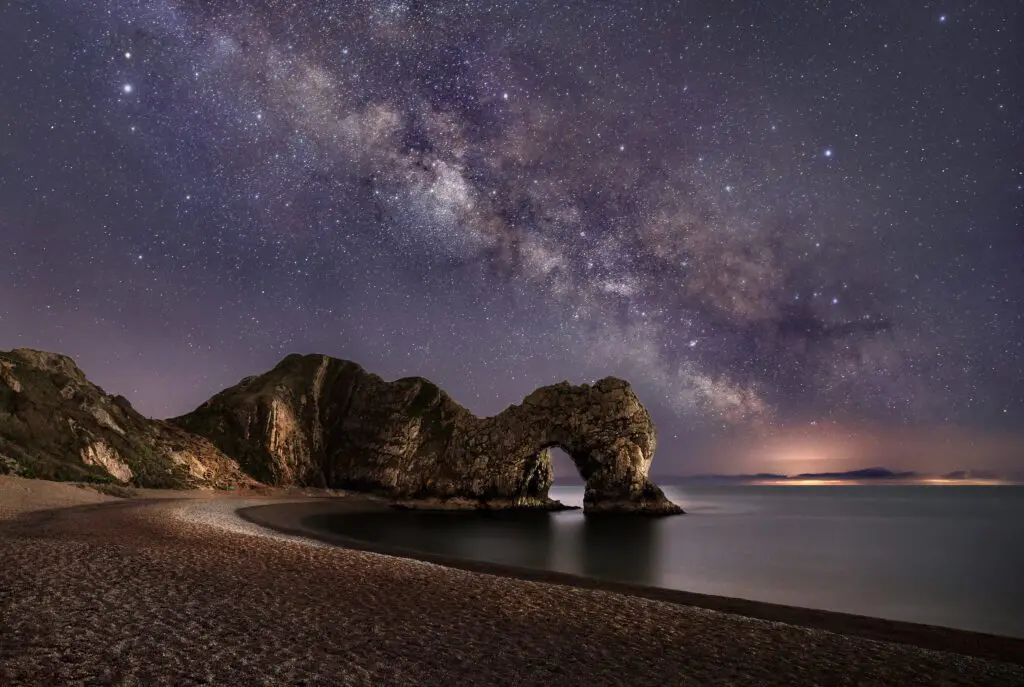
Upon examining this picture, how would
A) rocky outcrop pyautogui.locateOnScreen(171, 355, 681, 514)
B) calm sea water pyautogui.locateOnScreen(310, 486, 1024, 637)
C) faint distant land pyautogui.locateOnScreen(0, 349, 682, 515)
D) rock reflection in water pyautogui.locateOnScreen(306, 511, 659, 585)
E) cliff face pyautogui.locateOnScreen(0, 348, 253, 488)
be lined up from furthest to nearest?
1. rocky outcrop pyautogui.locateOnScreen(171, 355, 681, 514)
2. faint distant land pyautogui.locateOnScreen(0, 349, 682, 515)
3. cliff face pyautogui.locateOnScreen(0, 348, 253, 488)
4. rock reflection in water pyautogui.locateOnScreen(306, 511, 659, 585)
5. calm sea water pyautogui.locateOnScreen(310, 486, 1024, 637)

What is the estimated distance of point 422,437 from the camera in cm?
12338

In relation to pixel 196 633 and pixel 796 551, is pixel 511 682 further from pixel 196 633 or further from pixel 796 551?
pixel 796 551

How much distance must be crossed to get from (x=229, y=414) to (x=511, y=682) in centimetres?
13340

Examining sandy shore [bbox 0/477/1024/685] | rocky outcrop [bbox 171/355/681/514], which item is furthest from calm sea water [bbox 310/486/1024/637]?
rocky outcrop [bbox 171/355/681/514]

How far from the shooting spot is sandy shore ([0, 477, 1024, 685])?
26.3 feet

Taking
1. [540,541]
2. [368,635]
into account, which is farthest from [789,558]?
[368,635]

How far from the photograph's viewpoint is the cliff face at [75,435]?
60.7m

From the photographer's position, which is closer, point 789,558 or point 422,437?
point 789,558

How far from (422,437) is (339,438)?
87.4ft

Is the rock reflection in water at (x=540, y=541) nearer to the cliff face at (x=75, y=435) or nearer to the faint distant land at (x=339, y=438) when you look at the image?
the faint distant land at (x=339, y=438)

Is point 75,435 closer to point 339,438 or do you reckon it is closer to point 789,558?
point 339,438

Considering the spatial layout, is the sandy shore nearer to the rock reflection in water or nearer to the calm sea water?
the calm sea water

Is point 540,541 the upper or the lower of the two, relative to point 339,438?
lower

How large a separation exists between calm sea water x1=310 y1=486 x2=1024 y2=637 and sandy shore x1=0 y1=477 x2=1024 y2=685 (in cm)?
1445
